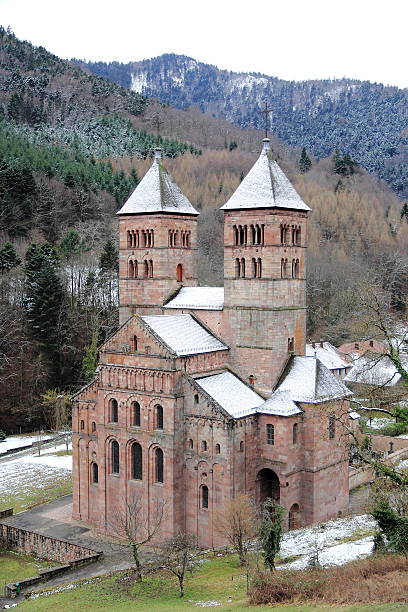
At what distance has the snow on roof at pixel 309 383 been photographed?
127 ft

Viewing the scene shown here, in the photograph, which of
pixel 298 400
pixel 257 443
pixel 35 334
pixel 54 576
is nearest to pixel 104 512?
pixel 54 576

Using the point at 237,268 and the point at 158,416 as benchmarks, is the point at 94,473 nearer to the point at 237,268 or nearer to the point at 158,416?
the point at 158,416

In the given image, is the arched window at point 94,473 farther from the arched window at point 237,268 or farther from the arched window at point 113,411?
the arched window at point 237,268

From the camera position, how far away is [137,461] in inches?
1571

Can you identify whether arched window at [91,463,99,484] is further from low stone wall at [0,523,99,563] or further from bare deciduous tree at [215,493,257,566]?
bare deciduous tree at [215,493,257,566]

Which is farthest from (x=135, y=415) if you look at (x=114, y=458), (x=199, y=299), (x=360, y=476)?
(x=360, y=476)

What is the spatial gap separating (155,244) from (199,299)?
4807 mm

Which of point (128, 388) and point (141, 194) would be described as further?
point (141, 194)

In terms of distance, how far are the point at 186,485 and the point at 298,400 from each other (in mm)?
7757

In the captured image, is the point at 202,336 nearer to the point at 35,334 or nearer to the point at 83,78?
the point at 35,334

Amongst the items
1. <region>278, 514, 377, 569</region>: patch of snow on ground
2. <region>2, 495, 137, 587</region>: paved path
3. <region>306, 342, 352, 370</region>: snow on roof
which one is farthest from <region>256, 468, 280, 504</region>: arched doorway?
<region>306, 342, 352, 370</region>: snow on roof

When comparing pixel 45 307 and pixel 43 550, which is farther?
pixel 45 307

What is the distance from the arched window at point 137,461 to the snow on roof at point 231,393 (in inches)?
210

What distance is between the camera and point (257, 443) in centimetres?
3856
